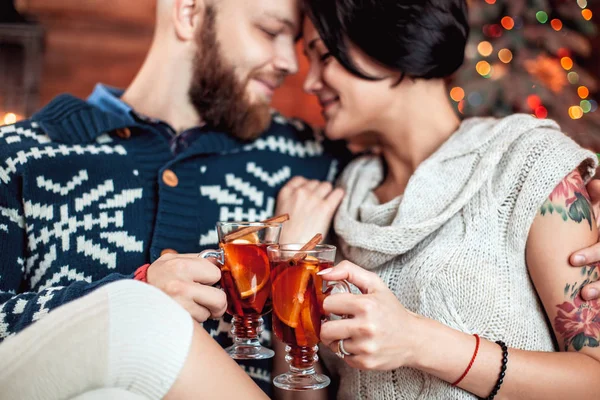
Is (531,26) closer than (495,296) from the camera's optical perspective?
No

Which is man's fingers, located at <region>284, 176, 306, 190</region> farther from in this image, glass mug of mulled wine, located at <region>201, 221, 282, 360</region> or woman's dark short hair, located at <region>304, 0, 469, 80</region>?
glass mug of mulled wine, located at <region>201, 221, 282, 360</region>

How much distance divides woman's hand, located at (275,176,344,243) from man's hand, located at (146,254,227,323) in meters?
0.49

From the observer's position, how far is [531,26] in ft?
11.0

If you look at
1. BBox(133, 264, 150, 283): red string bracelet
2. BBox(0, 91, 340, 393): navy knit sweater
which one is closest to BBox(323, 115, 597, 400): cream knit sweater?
BBox(0, 91, 340, 393): navy knit sweater

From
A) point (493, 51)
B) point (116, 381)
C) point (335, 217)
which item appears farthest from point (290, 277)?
point (493, 51)

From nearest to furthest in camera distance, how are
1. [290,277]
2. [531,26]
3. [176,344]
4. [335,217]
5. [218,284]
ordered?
[176,344] < [290,277] < [218,284] < [335,217] < [531,26]

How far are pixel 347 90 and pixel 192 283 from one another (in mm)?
815

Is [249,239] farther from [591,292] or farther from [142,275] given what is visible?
[591,292]

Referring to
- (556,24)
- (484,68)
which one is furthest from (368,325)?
(556,24)

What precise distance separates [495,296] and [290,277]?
53cm

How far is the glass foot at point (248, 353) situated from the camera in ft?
4.27

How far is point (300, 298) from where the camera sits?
1.18 meters

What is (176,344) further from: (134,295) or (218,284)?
(218,284)

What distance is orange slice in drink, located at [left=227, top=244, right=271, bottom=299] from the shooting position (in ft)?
4.18
